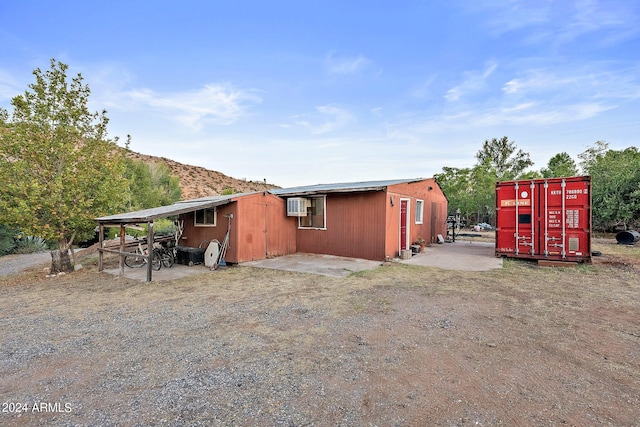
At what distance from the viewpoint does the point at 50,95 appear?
25.2 ft

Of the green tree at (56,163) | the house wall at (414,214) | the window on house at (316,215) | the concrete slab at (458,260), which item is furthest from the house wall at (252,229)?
the concrete slab at (458,260)

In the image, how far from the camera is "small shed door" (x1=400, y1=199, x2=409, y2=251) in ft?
33.6

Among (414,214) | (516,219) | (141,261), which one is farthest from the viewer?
(414,214)

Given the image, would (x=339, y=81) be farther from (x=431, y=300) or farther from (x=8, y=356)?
(x=8, y=356)

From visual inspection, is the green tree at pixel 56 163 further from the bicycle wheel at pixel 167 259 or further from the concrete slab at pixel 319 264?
the concrete slab at pixel 319 264

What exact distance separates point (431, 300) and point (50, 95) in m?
10.5

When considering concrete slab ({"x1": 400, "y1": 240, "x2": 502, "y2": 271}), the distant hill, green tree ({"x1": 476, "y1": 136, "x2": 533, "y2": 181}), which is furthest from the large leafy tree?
the distant hill

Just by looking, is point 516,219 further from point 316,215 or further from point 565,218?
point 316,215

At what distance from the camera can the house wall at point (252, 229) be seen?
8.82m

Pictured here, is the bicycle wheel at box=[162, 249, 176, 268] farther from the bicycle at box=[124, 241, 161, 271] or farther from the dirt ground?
the dirt ground

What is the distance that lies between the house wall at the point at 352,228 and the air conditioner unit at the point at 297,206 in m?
0.78

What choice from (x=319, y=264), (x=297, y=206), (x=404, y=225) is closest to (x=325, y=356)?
(x=319, y=264)

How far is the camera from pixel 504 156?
1361 inches

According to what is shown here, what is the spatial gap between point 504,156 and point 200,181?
38.6 m
